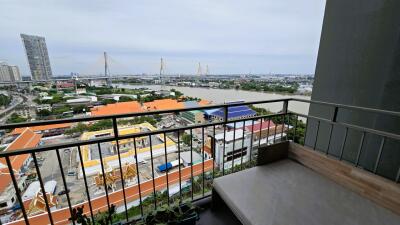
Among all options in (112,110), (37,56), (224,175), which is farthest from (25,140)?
(37,56)

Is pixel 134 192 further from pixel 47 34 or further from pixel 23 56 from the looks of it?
pixel 47 34

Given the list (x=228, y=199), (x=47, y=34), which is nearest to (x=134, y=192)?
(x=228, y=199)

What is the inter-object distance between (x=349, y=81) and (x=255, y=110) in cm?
141

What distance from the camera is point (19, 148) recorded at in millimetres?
1122

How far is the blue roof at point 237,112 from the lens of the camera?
191 cm

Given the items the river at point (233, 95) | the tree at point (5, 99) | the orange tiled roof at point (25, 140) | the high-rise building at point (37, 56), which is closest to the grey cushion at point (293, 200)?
the river at point (233, 95)

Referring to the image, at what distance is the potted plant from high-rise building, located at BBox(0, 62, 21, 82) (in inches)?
125

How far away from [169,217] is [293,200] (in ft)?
3.42

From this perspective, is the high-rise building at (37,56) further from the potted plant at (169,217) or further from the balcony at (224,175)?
the potted plant at (169,217)

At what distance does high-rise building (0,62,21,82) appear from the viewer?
2.78 metres

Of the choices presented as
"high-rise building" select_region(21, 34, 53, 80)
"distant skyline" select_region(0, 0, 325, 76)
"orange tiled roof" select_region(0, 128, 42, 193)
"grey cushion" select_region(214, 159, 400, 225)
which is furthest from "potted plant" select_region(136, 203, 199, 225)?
"high-rise building" select_region(21, 34, 53, 80)

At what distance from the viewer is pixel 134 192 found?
2.84 metres

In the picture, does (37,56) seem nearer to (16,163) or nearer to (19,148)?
(16,163)

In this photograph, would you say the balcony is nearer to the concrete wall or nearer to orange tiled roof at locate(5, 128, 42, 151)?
orange tiled roof at locate(5, 128, 42, 151)
